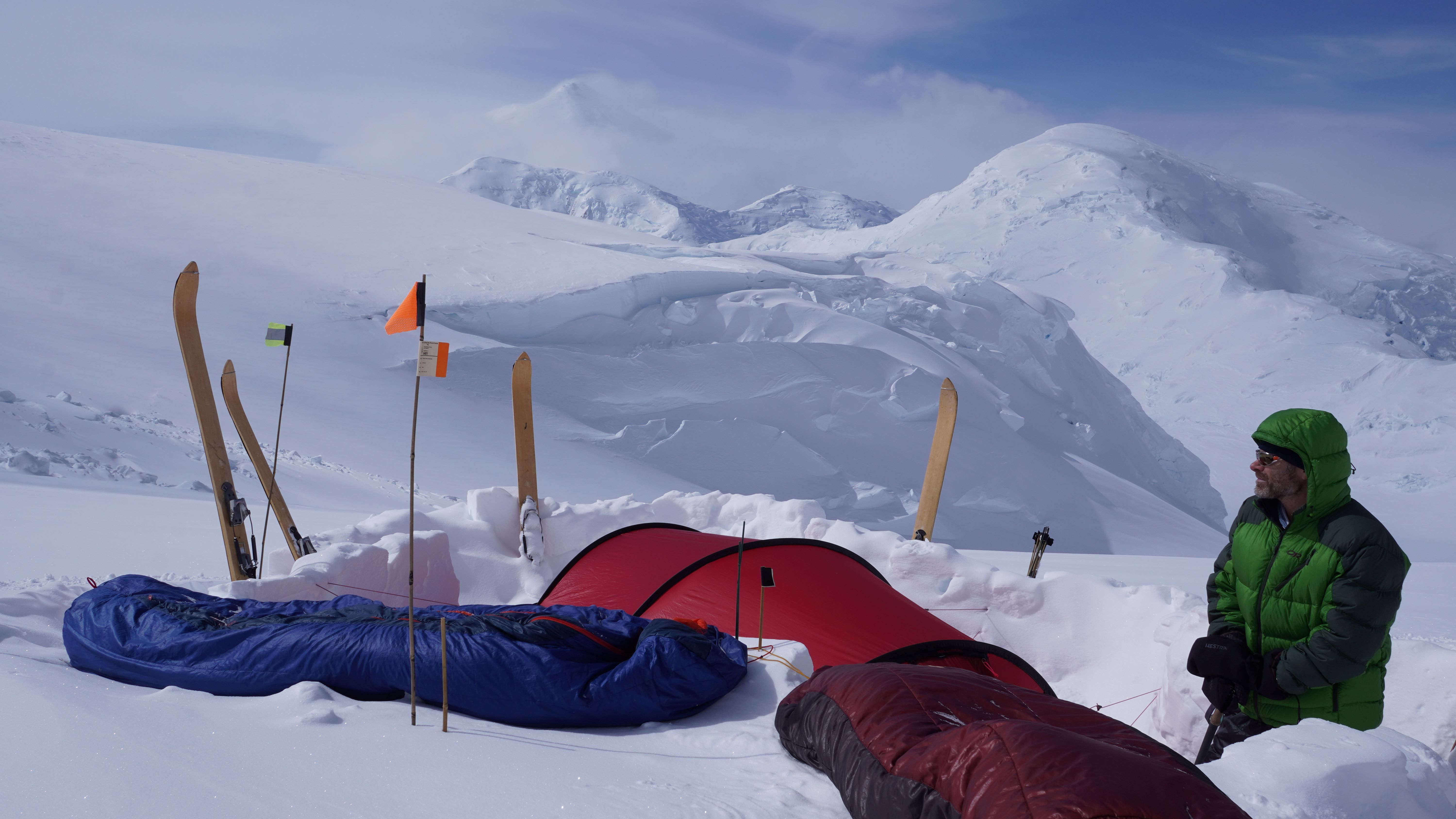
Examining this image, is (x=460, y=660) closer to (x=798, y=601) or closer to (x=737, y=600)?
(x=737, y=600)

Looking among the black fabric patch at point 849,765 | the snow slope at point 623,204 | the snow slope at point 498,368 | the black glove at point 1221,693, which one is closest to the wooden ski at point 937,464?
the black glove at point 1221,693

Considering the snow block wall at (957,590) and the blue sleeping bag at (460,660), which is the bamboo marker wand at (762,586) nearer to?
the snow block wall at (957,590)

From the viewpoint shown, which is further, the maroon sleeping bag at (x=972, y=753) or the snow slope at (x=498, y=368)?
the snow slope at (x=498, y=368)

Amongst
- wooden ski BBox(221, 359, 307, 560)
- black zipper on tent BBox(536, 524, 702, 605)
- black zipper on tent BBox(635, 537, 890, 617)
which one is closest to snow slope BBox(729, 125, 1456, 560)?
black zipper on tent BBox(536, 524, 702, 605)

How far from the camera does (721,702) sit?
2787 mm

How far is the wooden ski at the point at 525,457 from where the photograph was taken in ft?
18.9

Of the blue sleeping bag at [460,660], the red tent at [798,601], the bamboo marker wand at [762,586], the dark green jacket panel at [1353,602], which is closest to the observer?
the dark green jacket panel at [1353,602]

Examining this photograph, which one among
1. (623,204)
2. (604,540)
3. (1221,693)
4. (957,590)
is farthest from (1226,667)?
(623,204)

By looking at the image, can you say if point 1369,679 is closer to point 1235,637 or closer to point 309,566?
point 1235,637

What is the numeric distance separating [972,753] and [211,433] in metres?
4.49

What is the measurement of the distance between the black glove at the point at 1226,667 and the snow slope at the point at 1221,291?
24.8 metres

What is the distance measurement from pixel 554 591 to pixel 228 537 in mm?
1640

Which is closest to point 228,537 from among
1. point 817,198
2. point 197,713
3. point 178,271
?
point 197,713

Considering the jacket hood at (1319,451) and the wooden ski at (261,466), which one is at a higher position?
the jacket hood at (1319,451)
